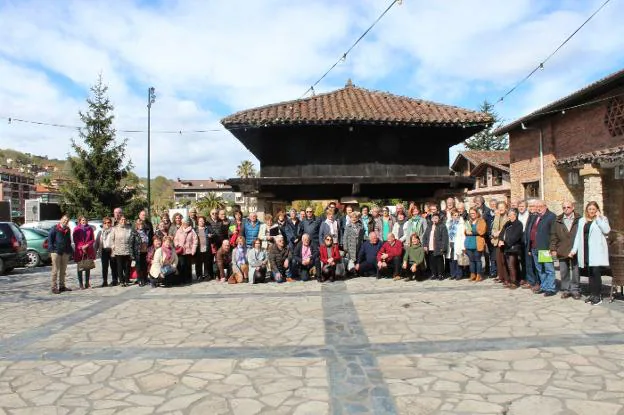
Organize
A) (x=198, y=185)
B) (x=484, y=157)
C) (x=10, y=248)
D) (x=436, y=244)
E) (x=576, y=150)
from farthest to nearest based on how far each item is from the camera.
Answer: (x=198, y=185) < (x=484, y=157) < (x=576, y=150) < (x=10, y=248) < (x=436, y=244)

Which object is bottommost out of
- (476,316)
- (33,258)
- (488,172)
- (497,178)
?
(476,316)

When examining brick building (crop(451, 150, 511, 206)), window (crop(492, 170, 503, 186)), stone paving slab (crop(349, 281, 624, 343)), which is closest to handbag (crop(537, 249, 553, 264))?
stone paving slab (crop(349, 281, 624, 343))

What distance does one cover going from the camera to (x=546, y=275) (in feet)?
27.6

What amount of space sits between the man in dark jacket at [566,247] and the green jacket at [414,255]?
3013 mm

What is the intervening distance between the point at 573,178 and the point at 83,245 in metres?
18.0

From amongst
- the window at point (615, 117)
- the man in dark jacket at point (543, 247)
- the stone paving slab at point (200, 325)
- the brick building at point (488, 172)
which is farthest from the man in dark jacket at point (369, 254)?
the brick building at point (488, 172)

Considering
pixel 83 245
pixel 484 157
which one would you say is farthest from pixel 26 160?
pixel 83 245

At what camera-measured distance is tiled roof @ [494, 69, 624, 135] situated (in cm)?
1508

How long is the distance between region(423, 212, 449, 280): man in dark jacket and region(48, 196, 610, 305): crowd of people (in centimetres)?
2

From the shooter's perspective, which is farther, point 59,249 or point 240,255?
point 240,255

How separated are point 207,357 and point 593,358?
14.1ft

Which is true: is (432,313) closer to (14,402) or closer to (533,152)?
(14,402)

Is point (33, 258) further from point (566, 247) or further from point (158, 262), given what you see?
point (566, 247)

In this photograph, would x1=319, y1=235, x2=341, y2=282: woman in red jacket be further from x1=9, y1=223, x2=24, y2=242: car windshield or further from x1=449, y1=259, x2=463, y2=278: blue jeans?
x1=9, y1=223, x2=24, y2=242: car windshield
